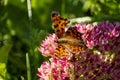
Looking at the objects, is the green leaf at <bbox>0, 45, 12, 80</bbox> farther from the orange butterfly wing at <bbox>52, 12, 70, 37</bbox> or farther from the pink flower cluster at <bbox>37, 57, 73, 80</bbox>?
the orange butterfly wing at <bbox>52, 12, 70, 37</bbox>

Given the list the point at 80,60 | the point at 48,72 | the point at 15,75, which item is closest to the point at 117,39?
the point at 80,60

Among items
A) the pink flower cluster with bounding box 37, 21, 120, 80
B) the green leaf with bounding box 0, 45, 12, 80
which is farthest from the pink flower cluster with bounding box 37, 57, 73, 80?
the green leaf with bounding box 0, 45, 12, 80

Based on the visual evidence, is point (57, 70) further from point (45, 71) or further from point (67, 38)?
point (67, 38)

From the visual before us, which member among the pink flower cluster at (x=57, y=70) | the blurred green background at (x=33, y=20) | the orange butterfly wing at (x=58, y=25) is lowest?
the pink flower cluster at (x=57, y=70)

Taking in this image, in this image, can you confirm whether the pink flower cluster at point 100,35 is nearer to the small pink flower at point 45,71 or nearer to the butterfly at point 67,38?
the butterfly at point 67,38

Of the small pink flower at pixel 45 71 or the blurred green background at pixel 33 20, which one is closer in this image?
the small pink flower at pixel 45 71

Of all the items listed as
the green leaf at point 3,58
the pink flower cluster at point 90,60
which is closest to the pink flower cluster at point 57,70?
the pink flower cluster at point 90,60

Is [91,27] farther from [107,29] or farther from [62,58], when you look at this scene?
[62,58]
